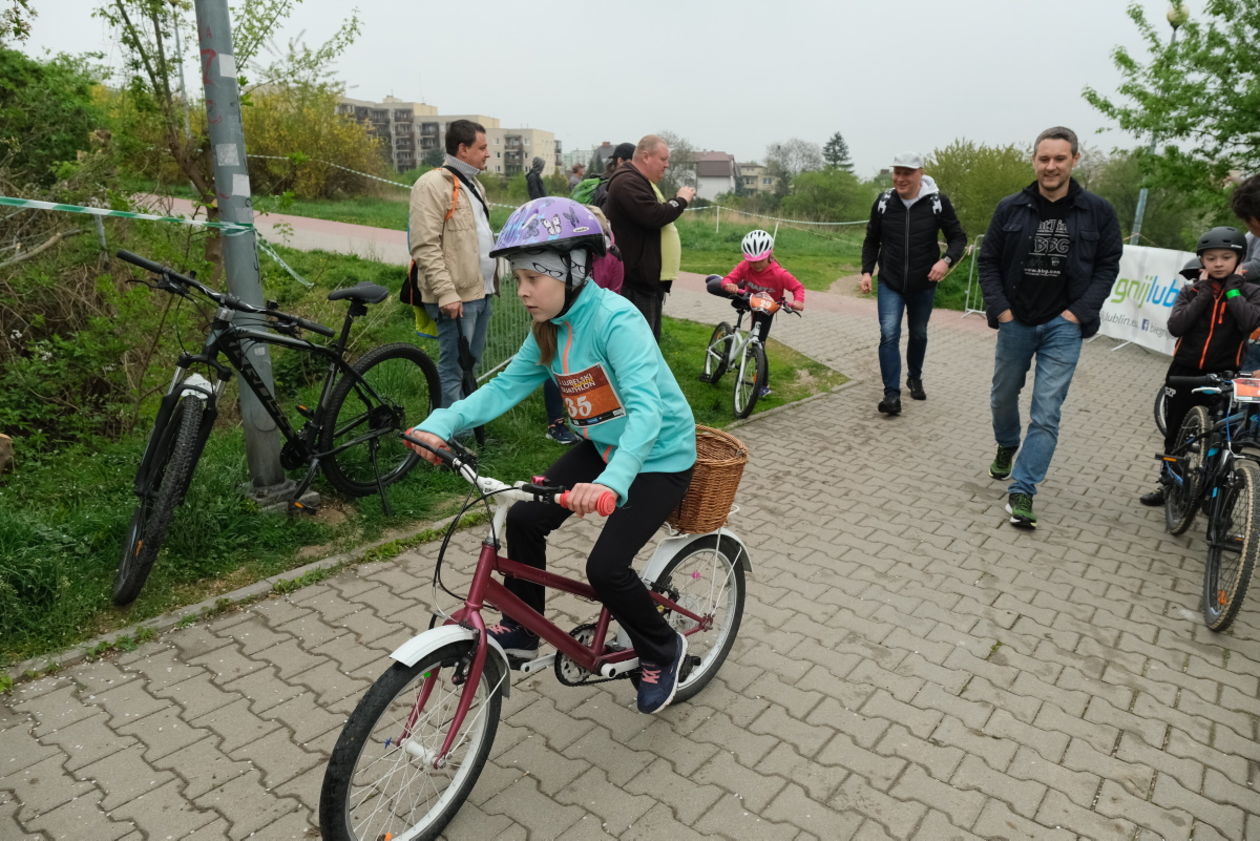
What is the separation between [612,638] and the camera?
3467 mm

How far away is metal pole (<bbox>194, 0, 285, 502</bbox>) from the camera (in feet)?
13.6

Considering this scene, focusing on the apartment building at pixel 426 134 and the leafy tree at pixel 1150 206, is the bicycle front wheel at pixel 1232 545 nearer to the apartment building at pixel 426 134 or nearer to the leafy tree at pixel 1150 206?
the leafy tree at pixel 1150 206

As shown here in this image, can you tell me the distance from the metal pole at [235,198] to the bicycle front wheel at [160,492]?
593 mm

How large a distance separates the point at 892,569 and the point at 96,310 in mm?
6740

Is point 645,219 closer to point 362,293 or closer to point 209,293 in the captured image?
point 362,293

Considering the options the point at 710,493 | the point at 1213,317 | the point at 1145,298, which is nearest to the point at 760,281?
the point at 1213,317

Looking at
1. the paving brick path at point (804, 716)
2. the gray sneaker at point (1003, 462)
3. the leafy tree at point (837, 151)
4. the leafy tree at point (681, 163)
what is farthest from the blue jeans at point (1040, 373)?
the leafy tree at point (837, 151)

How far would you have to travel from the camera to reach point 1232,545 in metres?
4.22

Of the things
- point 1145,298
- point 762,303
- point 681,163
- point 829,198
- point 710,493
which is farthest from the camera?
point 681,163

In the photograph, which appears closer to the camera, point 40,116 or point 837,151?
point 40,116

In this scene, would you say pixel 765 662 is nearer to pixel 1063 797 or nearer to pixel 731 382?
pixel 1063 797

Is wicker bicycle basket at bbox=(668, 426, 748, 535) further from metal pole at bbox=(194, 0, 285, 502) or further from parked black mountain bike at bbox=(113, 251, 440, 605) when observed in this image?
metal pole at bbox=(194, 0, 285, 502)

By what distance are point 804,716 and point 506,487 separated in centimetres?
175

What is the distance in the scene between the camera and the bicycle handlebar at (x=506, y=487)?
2.43m
